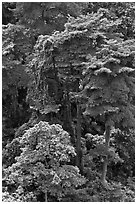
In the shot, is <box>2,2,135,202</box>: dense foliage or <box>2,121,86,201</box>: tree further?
<box>2,2,135,202</box>: dense foliage

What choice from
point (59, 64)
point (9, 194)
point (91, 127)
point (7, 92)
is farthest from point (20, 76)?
point (9, 194)

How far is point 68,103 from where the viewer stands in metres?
6.49

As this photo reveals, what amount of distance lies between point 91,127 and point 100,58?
2575mm

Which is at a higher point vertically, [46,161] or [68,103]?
[68,103]

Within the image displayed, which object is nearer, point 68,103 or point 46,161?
point 46,161

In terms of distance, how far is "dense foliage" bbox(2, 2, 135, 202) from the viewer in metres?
4.96

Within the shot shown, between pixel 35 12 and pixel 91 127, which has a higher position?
pixel 35 12

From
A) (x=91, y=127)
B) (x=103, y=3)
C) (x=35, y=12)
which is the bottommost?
(x=91, y=127)

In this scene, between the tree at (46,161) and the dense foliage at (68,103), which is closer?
the tree at (46,161)

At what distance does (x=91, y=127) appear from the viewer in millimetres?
7562

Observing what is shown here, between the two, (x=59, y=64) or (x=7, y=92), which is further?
(x=7, y=92)

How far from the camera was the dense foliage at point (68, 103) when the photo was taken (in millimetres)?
4957

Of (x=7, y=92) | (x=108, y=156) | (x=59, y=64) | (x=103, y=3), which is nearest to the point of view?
(x=59, y=64)

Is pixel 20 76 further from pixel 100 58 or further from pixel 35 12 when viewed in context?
pixel 100 58
